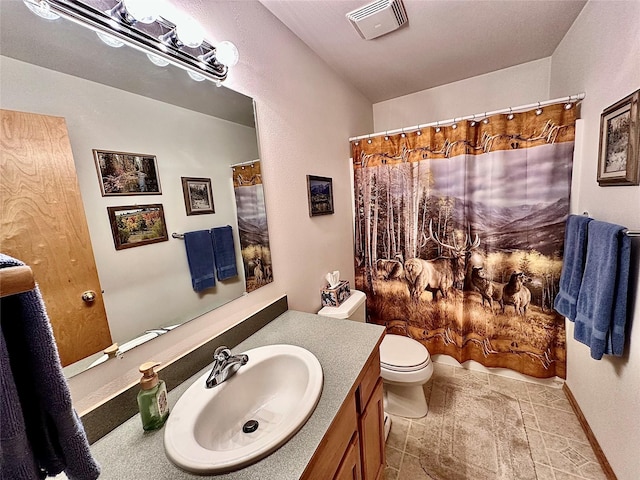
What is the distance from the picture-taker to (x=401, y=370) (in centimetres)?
155

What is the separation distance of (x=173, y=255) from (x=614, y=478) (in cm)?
216

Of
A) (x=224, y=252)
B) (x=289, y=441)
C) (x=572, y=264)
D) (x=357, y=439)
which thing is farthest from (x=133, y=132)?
(x=572, y=264)

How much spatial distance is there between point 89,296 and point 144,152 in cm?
46

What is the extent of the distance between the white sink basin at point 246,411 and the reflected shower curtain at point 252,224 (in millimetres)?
368

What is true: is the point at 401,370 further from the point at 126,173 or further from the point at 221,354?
the point at 126,173

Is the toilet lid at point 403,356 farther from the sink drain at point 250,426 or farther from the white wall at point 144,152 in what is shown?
the white wall at point 144,152

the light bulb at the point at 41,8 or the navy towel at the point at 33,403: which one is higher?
the light bulb at the point at 41,8

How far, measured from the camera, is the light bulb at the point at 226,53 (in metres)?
1.02

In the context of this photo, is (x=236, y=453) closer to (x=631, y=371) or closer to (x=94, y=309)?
(x=94, y=309)

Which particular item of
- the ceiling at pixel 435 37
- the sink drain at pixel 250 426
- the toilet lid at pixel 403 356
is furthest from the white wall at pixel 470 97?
the sink drain at pixel 250 426

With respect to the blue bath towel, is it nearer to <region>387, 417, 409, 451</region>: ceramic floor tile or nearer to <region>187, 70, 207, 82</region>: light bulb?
<region>387, 417, 409, 451</region>: ceramic floor tile

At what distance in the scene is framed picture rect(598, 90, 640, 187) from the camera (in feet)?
3.40

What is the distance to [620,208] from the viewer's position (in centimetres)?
116

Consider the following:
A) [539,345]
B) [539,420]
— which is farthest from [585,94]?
[539,420]
